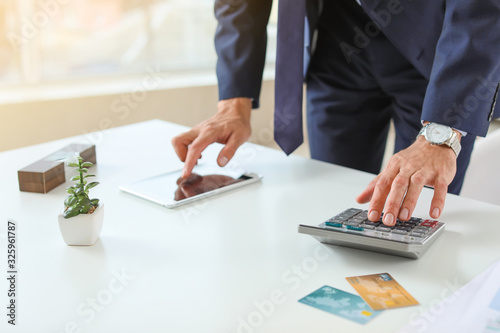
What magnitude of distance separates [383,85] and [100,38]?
2.34 metres

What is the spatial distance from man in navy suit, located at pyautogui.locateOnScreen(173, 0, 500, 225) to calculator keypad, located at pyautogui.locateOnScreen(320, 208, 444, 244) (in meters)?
0.02

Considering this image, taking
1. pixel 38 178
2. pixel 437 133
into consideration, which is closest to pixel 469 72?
pixel 437 133

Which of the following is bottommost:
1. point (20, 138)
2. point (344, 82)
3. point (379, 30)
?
point (20, 138)

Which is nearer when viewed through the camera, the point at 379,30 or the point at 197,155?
the point at 197,155

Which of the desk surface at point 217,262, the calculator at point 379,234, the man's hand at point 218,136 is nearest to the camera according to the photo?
the desk surface at point 217,262

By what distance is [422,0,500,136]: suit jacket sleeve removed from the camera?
42.2 inches

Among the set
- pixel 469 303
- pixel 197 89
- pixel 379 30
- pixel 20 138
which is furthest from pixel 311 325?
pixel 197 89

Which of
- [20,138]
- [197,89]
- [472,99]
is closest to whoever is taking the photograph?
[472,99]

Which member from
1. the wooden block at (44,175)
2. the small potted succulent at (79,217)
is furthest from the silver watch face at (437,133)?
the wooden block at (44,175)

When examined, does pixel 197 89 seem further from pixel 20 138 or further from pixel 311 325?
pixel 311 325

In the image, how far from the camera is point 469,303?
0.70 metres

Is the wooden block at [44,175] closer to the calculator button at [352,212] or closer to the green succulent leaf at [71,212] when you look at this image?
the green succulent leaf at [71,212]

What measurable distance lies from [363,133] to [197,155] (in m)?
0.57

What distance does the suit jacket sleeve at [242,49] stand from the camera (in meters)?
1.40
